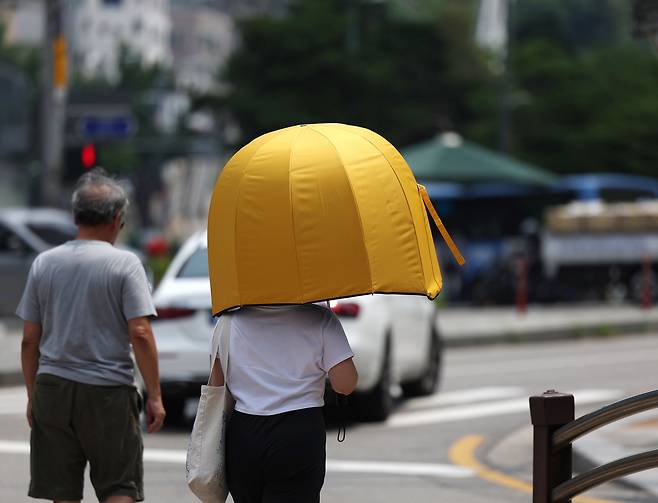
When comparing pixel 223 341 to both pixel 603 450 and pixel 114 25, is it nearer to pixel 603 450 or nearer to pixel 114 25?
pixel 603 450

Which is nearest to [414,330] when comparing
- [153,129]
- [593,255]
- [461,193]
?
[593,255]

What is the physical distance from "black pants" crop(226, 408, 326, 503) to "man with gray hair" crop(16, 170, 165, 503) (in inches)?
51.4

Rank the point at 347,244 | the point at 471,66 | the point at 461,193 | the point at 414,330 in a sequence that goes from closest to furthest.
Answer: the point at 347,244, the point at 414,330, the point at 461,193, the point at 471,66

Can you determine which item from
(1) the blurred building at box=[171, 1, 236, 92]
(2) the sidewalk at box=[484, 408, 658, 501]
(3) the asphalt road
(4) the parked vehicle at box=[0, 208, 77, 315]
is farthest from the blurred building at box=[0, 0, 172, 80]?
(2) the sidewalk at box=[484, 408, 658, 501]

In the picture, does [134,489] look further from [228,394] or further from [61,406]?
[228,394]

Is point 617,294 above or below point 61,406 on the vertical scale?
below

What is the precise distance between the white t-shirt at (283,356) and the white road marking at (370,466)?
5.04 metres

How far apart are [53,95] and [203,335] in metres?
12.7

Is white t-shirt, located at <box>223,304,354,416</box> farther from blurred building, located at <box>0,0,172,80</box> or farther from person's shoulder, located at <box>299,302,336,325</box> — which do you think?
blurred building, located at <box>0,0,172,80</box>

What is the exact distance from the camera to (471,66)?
63.6 metres

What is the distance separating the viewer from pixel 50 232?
73.6 ft

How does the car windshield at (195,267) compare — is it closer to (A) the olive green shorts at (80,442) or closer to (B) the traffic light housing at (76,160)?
(A) the olive green shorts at (80,442)

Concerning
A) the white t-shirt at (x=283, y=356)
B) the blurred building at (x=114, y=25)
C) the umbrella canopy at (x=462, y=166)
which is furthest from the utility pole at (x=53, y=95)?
the blurred building at (x=114, y=25)

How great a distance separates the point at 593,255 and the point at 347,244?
78.8 ft
